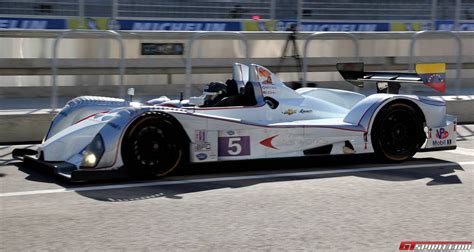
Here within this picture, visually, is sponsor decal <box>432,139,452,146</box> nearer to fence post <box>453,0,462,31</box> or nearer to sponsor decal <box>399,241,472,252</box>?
sponsor decal <box>399,241,472,252</box>

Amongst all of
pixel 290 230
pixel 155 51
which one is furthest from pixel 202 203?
pixel 155 51

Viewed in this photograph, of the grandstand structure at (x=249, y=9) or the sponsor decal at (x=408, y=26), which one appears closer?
the grandstand structure at (x=249, y=9)

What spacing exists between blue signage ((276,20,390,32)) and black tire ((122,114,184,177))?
1173 cm

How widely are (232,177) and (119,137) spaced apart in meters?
1.30

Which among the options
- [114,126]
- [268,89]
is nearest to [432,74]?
[268,89]

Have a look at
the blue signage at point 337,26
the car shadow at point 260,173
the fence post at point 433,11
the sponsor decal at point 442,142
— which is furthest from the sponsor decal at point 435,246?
the fence post at point 433,11

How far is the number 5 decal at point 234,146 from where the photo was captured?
7.71 meters

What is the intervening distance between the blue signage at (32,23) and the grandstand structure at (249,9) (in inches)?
5.3

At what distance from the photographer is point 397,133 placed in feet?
28.1

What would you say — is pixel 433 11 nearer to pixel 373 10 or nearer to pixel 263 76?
pixel 373 10

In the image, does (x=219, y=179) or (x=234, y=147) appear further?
(x=234, y=147)

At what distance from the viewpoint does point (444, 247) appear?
5.21 m

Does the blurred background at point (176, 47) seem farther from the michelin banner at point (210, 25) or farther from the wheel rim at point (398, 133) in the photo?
the wheel rim at point (398, 133)

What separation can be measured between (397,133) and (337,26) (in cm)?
1219
